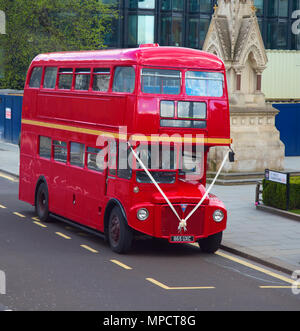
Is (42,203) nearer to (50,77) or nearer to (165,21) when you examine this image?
(50,77)

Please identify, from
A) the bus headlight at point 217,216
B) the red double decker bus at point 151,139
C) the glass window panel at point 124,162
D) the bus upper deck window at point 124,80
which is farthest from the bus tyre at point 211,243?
the bus upper deck window at point 124,80

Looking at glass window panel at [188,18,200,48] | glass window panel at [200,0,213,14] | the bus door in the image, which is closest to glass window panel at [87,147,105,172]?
the bus door

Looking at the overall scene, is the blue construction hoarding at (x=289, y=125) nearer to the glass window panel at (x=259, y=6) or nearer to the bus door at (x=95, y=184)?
the bus door at (x=95, y=184)

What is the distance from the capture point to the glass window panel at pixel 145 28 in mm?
67500

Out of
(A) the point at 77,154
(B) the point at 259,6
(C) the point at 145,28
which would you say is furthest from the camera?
(B) the point at 259,6

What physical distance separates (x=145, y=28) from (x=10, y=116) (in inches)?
1028

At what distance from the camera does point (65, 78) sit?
65.4ft

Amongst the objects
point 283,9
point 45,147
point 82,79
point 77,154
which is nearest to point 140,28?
point 283,9

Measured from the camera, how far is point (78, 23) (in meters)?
50.2

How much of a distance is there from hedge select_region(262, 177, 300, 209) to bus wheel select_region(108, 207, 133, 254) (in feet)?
22.0

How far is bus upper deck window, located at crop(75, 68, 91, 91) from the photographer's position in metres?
18.7

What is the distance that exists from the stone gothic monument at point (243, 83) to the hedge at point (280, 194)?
6094 millimetres

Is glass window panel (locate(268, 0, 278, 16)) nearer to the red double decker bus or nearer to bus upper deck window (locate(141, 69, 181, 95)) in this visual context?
A: the red double decker bus
